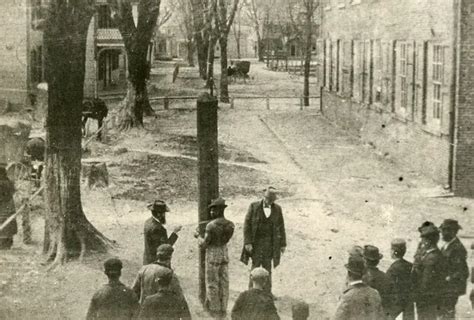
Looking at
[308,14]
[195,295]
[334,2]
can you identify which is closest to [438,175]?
[195,295]

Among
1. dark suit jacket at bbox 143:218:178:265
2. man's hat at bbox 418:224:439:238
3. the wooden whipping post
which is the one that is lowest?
dark suit jacket at bbox 143:218:178:265

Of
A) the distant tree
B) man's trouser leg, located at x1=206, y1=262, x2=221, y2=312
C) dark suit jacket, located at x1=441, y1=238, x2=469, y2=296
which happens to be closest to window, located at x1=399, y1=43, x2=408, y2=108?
the distant tree

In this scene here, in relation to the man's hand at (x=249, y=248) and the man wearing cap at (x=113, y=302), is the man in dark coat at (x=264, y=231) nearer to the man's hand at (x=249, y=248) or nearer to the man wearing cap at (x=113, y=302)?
the man's hand at (x=249, y=248)

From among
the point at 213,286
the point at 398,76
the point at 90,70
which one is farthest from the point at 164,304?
the point at 90,70

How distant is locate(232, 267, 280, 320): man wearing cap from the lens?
6.38m

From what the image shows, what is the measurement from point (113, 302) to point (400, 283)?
9.55ft

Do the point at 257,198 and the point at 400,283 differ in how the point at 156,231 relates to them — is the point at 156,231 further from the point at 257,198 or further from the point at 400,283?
the point at 257,198

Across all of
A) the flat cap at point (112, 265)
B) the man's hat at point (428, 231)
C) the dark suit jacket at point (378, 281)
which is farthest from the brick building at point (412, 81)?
the flat cap at point (112, 265)

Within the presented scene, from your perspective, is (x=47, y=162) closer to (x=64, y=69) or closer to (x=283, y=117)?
(x=64, y=69)

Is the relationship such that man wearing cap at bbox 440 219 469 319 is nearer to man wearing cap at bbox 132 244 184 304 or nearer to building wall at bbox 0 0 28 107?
man wearing cap at bbox 132 244 184 304

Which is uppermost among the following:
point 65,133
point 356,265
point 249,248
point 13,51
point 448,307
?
point 13,51

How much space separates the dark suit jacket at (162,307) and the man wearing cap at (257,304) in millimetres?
547

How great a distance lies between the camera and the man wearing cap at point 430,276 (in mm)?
7324

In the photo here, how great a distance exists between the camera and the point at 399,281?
724 centimetres
